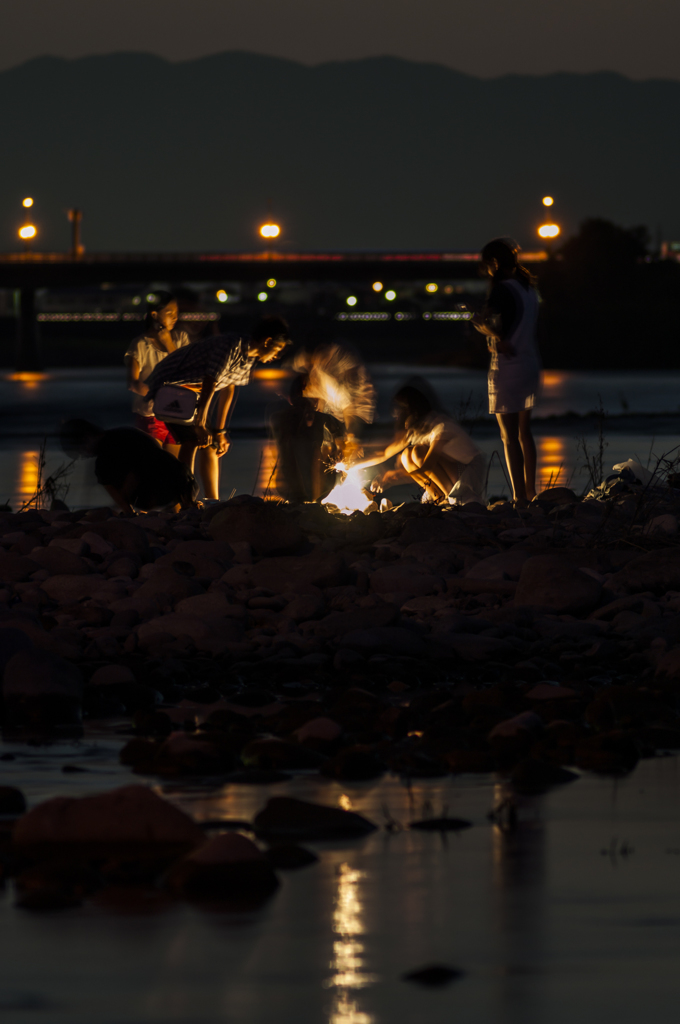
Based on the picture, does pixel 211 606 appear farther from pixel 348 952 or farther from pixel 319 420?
pixel 348 952

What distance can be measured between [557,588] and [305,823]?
3.59 m

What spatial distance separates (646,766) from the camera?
18.1ft

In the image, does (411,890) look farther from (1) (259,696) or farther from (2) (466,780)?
(1) (259,696)

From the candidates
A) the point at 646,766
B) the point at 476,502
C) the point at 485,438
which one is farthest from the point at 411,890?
the point at 485,438

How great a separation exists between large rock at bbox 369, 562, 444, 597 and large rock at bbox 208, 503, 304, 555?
2.25 feet

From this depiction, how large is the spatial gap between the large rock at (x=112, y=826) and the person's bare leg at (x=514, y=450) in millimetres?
7019

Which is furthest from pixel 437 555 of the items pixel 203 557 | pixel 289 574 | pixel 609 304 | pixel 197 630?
pixel 609 304

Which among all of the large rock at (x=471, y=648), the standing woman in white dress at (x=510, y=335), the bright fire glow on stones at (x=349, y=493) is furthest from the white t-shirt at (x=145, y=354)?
the large rock at (x=471, y=648)

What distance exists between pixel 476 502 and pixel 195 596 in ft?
11.0

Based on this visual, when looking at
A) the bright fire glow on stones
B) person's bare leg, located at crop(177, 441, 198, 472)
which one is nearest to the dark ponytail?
the bright fire glow on stones

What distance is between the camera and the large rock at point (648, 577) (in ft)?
27.7

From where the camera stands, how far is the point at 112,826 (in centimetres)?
431

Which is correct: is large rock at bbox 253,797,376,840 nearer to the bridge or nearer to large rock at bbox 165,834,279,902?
large rock at bbox 165,834,279,902

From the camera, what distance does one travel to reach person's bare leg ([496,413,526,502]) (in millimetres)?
11117
